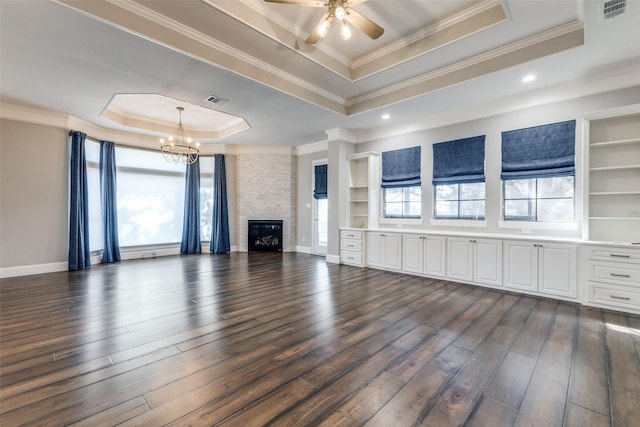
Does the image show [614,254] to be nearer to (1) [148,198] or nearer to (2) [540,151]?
(2) [540,151]

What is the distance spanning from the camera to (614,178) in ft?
12.3

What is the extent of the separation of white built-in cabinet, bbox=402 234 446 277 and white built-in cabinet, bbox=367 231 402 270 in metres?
0.12

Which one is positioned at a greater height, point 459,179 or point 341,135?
point 341,135

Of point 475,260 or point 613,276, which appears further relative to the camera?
point 475,260

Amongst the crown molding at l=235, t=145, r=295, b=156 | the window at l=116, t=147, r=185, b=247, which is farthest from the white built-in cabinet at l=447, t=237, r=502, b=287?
the window at l=116, t=147, r=185, b=247

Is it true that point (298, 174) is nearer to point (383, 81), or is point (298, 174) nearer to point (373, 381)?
point (383, 81)

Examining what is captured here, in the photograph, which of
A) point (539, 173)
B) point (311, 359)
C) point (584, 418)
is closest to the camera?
point (584, 418)

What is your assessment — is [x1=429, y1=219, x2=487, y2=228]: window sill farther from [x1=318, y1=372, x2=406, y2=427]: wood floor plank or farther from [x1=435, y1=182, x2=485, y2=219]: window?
[x1=318, y1=372, x2=406, y2=427]: wood floor plank

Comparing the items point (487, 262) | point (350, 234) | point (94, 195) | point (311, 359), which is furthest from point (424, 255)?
point (94, 195)

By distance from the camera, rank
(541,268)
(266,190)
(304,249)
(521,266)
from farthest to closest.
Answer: (266,190) → (304,249) → (521,266) → (541,268)

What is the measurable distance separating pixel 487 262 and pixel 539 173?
62.8 inches

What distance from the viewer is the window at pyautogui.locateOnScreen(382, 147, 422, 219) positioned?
573cm

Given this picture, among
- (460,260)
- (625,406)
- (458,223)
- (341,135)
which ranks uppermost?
(341,135)

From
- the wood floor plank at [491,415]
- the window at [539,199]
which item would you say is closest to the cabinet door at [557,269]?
the window at [539,199]
